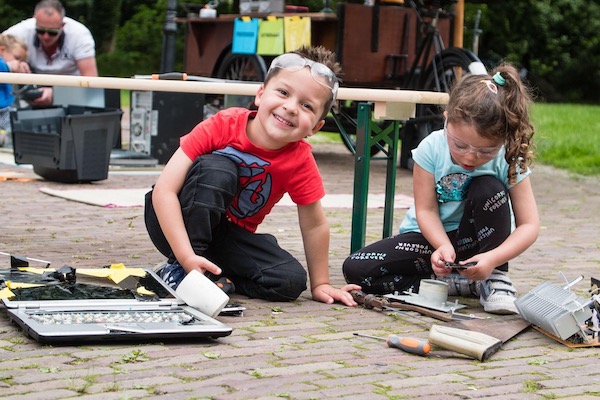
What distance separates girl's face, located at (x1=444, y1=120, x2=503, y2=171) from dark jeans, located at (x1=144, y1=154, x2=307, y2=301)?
2.54 feet

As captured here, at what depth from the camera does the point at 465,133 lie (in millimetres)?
3912

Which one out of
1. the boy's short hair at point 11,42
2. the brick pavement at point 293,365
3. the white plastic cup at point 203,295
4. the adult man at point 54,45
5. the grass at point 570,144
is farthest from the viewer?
the grass at point 570,144

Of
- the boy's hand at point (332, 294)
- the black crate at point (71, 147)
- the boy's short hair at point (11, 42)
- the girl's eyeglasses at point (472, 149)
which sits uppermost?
the girl's eyeglasses at point (472, 149)

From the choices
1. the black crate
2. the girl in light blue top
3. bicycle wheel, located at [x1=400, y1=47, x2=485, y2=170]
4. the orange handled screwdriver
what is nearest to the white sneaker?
the girl in light blue top

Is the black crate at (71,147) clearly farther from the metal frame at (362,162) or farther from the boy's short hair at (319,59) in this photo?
the boy's short hair at (319,59)

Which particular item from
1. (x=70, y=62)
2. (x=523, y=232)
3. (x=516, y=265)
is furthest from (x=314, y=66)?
(x=70, y=62)

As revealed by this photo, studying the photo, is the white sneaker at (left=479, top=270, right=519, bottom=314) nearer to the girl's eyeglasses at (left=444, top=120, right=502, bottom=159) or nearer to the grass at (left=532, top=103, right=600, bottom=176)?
the girl's eyeglasses at (left=444, top=120, right=502, bottom=159)

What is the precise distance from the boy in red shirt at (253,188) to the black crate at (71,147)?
12.8ft

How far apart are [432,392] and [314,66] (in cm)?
147

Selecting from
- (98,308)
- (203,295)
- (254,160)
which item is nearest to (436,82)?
(254,160)

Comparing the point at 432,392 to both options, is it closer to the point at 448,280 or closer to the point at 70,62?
the point at 448,280

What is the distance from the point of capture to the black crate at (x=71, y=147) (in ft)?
25.9

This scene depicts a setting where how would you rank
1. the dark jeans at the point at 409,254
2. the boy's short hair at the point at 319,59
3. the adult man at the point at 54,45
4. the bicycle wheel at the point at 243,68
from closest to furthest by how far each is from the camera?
the boy's short hair at the point at 319,59
the dark jeans at the point at 409,254
the adult man at the point at 54,45
the bicycle wheel at the point at 243,68

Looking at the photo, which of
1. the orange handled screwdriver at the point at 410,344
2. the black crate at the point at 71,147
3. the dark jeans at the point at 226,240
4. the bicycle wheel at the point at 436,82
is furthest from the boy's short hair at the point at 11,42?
the orange handled screwdriver at the point at 410,344
